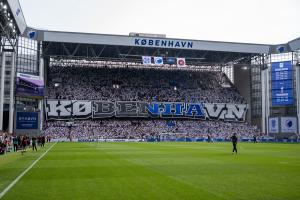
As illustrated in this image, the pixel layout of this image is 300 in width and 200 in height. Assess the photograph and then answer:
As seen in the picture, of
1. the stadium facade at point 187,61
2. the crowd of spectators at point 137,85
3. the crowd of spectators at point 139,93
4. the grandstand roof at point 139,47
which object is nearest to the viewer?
the stadium facade at point 187,61

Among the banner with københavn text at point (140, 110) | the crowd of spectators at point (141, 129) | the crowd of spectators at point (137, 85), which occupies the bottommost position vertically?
the crowd of spectators at point (141, 129)

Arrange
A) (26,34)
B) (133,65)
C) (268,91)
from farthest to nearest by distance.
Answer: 1. (133,65)
2. (268,91)
3. (26,34)

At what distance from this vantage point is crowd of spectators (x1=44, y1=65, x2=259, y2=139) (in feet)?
288

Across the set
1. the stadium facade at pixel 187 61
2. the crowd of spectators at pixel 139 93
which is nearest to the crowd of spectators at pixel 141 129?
the crowd of spectators at pixel 139 93

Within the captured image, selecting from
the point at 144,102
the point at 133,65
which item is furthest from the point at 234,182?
the point at 133,65

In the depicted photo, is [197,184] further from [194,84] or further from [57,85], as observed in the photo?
[194,84]

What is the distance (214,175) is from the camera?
18281 millimetres

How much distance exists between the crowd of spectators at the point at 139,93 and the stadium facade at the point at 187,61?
1.98 meters

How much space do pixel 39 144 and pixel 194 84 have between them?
177 ft

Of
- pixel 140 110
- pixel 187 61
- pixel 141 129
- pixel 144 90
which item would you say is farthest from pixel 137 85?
pixel 141 129

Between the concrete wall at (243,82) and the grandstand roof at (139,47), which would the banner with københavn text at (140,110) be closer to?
the concrete wall at (243,82)

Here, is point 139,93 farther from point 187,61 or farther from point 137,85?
point 187,61

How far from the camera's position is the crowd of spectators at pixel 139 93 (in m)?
87.8

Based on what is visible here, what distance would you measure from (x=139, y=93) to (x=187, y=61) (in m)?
13.5
